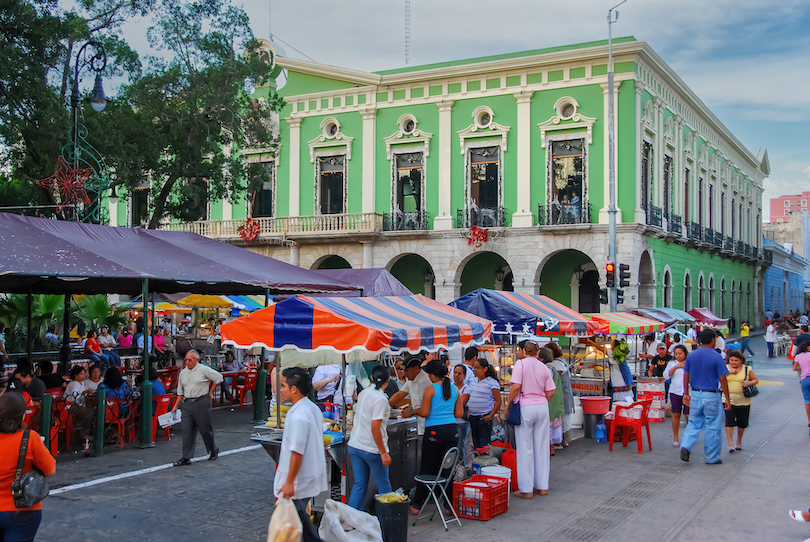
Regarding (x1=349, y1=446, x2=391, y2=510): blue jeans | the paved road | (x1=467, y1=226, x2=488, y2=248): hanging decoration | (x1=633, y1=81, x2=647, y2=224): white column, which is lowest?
the paved road

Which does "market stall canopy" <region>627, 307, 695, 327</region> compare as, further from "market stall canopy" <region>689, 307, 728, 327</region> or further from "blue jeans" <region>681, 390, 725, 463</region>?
"blue jeans" <region>681, 390, 725, 463</region>

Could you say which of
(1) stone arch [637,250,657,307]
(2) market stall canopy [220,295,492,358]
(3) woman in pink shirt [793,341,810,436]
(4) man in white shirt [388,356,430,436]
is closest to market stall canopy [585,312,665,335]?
(3) woman in pink shirt [793,341,810,436]

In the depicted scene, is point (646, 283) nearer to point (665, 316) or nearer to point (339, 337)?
point (665, 316)

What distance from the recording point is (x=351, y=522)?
6199 mm

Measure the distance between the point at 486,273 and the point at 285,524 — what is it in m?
25.3

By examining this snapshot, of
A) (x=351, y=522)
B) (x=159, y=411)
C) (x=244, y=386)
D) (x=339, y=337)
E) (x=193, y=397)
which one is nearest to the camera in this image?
(x=351, y=522)

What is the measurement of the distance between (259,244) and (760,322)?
35.3 m

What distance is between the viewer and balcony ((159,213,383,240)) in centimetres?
2897

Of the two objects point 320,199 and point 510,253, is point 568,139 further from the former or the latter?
point 320,199

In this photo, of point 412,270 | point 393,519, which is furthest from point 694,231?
point 393,519

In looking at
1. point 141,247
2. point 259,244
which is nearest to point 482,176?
point 259,244

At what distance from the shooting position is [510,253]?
2712cm

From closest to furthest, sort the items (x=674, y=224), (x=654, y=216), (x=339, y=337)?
(x=339, y=337)
(x=654, y=216)
(x=674, y=224)

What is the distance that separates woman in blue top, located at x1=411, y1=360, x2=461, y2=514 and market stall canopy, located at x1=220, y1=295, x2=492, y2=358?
0.42 meters
